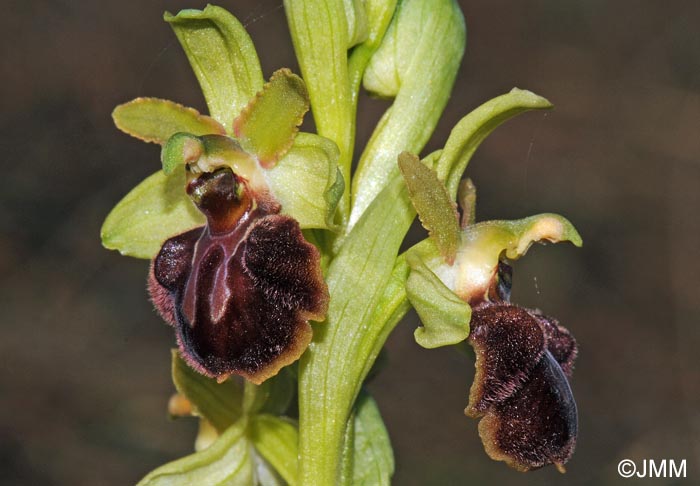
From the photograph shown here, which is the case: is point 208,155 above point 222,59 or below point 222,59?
below

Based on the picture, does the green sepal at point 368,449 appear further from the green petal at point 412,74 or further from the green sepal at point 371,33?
the green sepal at point 371,33

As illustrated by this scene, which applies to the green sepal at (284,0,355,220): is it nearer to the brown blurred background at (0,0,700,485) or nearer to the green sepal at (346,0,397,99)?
the green sepal at (346,0,397,99)

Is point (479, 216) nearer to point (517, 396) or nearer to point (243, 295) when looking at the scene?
point (517, 396)

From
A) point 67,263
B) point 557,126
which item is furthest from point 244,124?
point 557,126

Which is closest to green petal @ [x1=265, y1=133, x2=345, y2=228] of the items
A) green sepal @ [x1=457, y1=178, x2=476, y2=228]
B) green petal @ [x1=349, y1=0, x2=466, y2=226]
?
green petal @ [x1=349, y1=0, x2=466, y2=226]

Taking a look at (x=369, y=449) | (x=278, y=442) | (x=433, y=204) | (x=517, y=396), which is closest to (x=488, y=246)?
(x=433, y=204)

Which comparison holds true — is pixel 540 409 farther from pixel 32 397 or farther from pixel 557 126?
pixel 557 126

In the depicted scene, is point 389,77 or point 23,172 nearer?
point 389,77
